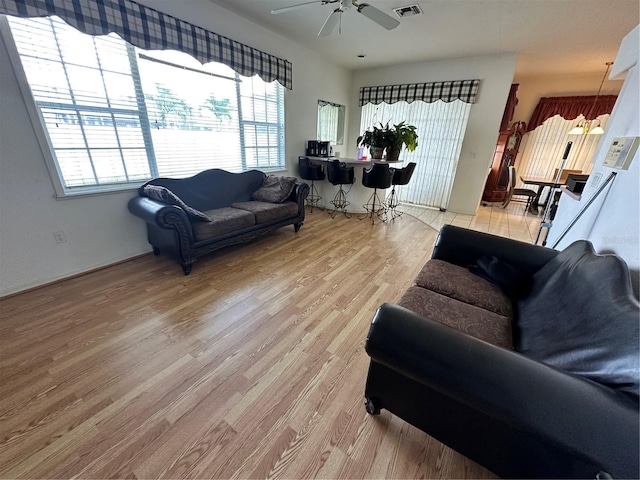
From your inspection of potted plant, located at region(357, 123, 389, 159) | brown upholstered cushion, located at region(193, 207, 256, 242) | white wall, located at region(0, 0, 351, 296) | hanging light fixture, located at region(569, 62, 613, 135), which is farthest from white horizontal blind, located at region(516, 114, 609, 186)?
brown upholstered cushion, located at region(193, 207, 256, 242)

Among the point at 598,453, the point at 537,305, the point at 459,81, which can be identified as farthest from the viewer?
the point at 459,81

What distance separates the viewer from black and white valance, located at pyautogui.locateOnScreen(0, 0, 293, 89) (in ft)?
6.10

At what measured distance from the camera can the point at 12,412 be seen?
1223mm

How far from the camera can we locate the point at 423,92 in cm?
467

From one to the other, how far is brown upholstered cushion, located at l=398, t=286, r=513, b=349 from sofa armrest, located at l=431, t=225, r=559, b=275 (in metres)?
0.52

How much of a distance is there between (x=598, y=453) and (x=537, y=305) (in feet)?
2.67

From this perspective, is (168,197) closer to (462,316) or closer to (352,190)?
(462,316)

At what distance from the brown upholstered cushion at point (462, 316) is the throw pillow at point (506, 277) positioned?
12.1 inches

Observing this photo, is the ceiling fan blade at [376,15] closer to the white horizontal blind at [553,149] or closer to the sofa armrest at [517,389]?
the sofa armrest at [517,389]

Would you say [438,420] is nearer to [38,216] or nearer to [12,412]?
[12,412]

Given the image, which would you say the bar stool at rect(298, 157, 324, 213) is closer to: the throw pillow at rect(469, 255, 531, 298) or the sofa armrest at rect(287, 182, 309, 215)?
the sofa armrest at rect(287, 182, 309, 215)

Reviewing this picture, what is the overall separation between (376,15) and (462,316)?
2583 mm

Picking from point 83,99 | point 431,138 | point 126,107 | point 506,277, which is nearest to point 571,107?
point 431,138

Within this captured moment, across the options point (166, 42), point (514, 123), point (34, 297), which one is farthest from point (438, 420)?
point (514, 123)
